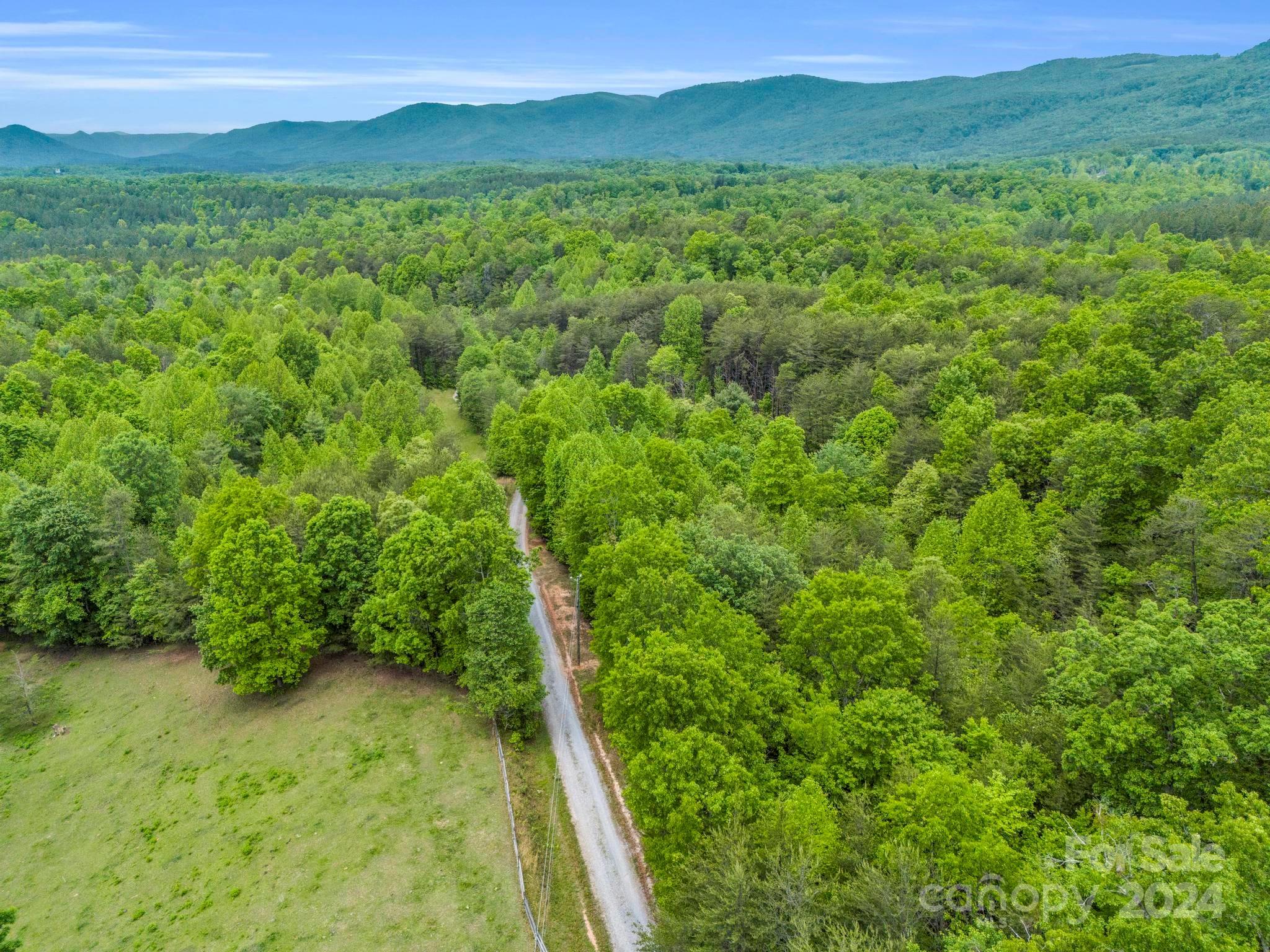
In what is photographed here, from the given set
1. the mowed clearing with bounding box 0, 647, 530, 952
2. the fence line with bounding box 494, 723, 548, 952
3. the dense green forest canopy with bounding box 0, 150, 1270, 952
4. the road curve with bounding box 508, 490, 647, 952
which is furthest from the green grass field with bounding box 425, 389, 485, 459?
the fence line with bounding box 494, 723, 548, 952

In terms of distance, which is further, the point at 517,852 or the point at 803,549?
the point at 803,549

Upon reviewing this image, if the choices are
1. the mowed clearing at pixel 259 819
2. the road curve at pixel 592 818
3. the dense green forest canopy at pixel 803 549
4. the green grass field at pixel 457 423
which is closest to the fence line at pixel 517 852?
the mowed clearing at pixel 259 819

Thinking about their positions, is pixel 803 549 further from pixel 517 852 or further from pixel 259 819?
pixel 259 819

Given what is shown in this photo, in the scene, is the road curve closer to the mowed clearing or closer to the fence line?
the fence line

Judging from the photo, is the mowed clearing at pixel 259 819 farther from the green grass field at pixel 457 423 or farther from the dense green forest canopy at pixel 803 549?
the green grass field at pixel 457 423

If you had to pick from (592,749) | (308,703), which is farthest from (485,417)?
(592,749)

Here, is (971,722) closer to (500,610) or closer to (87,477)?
(500,610)

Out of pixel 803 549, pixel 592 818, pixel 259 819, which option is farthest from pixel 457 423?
pixel 592 818
